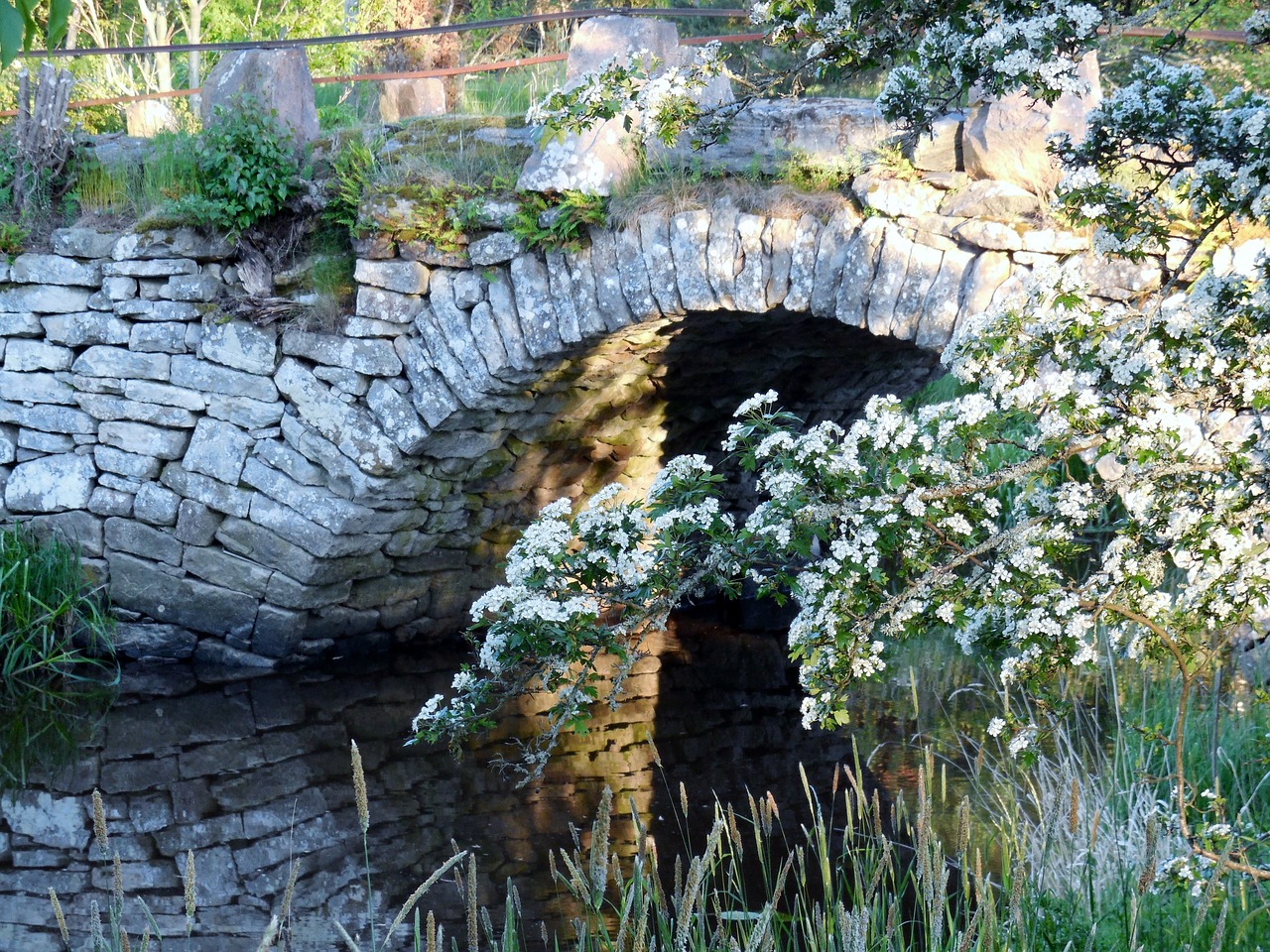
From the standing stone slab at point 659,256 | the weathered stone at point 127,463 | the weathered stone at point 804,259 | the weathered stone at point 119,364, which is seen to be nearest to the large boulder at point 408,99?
the weathered stone at point 119,364

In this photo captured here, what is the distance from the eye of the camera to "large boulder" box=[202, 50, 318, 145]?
18.4 ft

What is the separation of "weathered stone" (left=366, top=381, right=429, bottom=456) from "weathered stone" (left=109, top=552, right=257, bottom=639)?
51.1 inches

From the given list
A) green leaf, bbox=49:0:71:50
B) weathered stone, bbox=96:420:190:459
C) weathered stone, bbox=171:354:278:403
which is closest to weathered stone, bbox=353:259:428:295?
weathered stone, bbox=171:354:278:403

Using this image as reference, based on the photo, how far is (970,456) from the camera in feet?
7.42

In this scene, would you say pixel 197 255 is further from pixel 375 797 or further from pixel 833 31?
pixel 833 31

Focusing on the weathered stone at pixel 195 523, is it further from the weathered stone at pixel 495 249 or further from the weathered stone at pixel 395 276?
the weathered stone at pixel 495 249

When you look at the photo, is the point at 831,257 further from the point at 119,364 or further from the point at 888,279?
the point at 119,364

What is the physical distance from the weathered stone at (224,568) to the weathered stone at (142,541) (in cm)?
7

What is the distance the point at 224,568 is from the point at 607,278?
2.45 metres

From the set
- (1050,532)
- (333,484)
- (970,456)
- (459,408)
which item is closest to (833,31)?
(970,456)

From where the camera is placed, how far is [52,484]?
233 inches

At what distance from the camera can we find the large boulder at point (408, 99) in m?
6.78

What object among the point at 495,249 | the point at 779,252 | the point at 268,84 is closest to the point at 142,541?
the point at 268,84

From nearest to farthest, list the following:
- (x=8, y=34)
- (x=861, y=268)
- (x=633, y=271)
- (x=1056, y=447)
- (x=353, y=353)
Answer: (x=8, y=34), (x=1056, y=447), (x=861, y=268), (x=633, y=271), (x=353, y=353)
